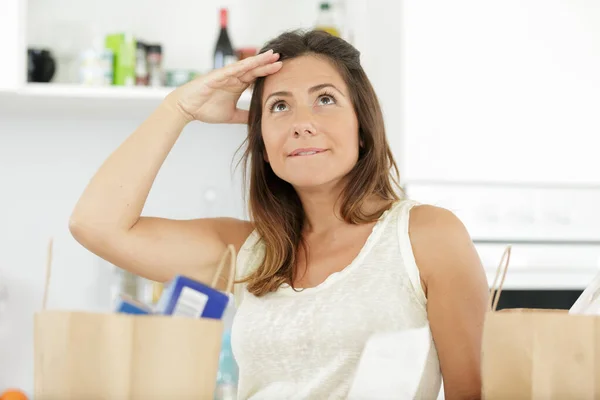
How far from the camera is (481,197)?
2125mm

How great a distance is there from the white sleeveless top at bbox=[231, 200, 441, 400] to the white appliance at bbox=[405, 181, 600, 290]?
33.2 inches

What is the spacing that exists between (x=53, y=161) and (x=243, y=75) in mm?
1378

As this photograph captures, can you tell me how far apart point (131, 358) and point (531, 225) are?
165cm

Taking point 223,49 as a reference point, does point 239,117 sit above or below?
below

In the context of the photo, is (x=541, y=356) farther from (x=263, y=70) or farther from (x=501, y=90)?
(x=501, y=90)

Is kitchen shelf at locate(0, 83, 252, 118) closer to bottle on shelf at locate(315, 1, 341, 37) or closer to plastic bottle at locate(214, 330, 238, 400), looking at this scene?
bottle on shelf at locate(315, 1, 341, 37)

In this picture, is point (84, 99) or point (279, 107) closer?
point (279, 107)

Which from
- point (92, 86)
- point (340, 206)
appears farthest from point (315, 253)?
point (92, 86)

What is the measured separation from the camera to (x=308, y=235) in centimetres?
143

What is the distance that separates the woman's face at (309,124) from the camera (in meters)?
1.29

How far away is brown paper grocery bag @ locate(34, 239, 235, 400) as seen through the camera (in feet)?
2.26

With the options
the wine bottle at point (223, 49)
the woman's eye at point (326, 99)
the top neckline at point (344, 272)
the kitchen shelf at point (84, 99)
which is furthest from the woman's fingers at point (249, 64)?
the wine bottle at point (223, 49)

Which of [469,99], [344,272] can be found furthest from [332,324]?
[469,99]

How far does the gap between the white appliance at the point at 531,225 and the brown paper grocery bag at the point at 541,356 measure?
1.39 meters
